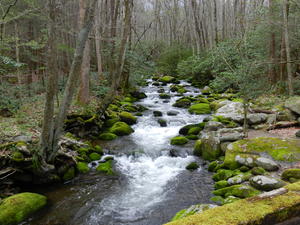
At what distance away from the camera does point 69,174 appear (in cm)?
696

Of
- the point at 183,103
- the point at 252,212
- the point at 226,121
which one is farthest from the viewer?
the point at 183,103

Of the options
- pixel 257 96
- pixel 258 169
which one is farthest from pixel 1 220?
pixel 257 96

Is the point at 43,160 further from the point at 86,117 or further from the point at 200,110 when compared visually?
the point at 200,110

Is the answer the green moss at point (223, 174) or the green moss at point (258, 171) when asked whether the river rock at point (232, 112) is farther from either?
the green moss at point (258, 171)

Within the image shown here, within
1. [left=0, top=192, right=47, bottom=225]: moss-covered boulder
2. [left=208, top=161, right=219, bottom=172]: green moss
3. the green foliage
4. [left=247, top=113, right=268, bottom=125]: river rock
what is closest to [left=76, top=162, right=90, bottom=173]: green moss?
[left=0, top=192, right=47, bottom=225]: moss-covered boulder

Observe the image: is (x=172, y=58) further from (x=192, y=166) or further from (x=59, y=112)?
(x=59, y=112)

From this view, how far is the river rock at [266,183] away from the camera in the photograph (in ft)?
17.2

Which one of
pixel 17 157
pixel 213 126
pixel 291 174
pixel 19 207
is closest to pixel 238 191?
pixel 291 174

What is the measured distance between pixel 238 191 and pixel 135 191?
2611 mm

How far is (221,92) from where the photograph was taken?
18.4 m

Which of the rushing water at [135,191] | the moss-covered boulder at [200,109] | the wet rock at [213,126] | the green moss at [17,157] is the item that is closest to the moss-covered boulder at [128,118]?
the rushing water at [135,191]

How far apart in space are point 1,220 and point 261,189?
5461mm

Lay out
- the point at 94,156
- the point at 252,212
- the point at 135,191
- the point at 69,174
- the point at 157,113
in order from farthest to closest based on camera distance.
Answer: the point at 157,113
the point at 94,156
the point at 69,174
the point at 135,191
the point at 252,212

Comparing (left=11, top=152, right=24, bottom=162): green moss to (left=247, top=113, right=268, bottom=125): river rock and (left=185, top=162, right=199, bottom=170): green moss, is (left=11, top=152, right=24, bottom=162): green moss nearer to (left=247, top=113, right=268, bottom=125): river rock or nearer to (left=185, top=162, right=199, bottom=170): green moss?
(left=185, top=162, right=199, bottom=170): green moss
